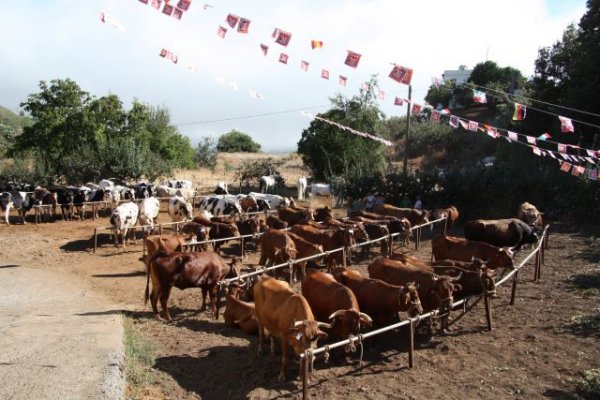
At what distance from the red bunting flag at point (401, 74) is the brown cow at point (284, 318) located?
8.61 metres

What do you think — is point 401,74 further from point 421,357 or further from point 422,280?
point 421,357

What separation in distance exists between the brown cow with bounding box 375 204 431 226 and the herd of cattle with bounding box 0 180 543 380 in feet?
0.13

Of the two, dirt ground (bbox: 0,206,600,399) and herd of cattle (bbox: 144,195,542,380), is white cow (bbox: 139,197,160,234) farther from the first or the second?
dirt ground (bbox: 0,206,600,399)

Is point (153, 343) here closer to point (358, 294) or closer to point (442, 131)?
point (358, 294)

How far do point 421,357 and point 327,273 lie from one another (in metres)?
2.85

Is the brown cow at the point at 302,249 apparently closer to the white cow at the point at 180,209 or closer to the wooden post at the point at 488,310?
the wooden post at the point at 488,310

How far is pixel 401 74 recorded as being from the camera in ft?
51.4

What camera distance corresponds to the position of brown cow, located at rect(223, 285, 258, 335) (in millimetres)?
10125

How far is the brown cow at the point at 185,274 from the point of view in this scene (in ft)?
36.3

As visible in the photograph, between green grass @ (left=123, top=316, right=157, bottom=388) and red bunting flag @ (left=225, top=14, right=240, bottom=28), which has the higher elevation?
red bunting flag @ (left=225, top=14, right=240, bottom=28)

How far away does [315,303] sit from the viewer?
380 inches

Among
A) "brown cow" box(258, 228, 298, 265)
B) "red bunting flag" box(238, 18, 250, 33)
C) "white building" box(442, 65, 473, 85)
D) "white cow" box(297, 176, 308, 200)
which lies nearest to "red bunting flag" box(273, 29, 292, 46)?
"red bunting flag" box(238, 18, 250, 33)

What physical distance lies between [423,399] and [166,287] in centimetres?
589

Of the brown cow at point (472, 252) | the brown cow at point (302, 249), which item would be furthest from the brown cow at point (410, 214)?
the brown cow at point (302, 249)
